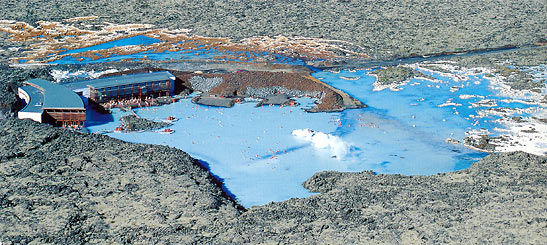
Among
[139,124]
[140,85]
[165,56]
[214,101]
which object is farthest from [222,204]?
[165,56]

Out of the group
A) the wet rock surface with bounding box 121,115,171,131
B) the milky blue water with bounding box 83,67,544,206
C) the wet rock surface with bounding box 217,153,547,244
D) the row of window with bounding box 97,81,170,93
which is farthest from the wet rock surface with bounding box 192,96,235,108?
the wet rock surface with bounding box 217,153,547,244

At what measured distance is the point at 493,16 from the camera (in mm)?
65062

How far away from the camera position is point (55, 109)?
34.3 metres

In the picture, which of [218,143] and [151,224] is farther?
[218,143]

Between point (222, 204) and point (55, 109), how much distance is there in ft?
51.5

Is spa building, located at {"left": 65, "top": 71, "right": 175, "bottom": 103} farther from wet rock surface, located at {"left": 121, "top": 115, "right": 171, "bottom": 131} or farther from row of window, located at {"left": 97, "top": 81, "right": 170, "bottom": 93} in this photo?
wet rock surface, located at {"left": 121, "top": 115, "right": 171, "bottom": 131}

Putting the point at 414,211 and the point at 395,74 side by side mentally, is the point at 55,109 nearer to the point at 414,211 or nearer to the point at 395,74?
the point at 414,211

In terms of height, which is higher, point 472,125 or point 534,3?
point 534,3

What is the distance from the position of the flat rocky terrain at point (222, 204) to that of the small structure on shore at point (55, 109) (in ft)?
16.8

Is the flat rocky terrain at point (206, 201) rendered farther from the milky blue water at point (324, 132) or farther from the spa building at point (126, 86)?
the spa building at point (126, 86)

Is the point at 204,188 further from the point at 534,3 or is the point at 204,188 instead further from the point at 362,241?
the point at 534,3

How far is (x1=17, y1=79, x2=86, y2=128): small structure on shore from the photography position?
33.6m

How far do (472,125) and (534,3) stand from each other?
137 feet

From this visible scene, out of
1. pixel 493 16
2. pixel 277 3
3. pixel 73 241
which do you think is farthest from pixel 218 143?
pixel 493 16
